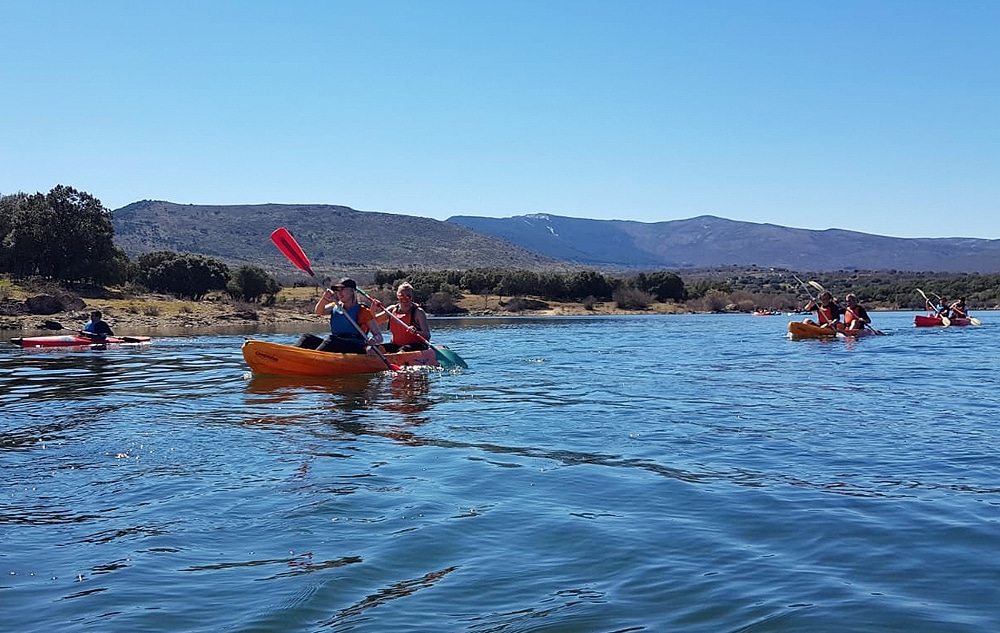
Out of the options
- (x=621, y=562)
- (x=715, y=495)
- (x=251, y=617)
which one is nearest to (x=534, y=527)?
(x=621, y=562)

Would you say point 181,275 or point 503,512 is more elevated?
point 181,275

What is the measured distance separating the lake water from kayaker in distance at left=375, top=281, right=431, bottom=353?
402 cm

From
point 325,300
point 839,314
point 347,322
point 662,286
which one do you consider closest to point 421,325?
point 347,322

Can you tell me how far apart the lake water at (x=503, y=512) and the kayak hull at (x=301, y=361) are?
1.92 m

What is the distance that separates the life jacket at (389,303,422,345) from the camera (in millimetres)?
17750

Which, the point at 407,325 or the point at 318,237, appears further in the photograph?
the point at 318,237

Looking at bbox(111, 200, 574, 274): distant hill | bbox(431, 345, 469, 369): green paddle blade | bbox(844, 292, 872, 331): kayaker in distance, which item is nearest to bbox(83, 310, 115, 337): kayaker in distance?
bbox(431, 345, 469, 369): green paddle blade

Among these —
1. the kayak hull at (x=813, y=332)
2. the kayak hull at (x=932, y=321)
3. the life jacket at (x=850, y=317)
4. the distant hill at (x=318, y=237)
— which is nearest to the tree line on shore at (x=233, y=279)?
the life jacket at (x=850, y=317)

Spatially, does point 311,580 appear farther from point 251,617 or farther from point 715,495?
point 715,495

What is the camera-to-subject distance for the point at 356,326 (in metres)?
16.2

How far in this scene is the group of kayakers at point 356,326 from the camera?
16203 mm

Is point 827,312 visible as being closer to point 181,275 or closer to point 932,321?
point 932,321

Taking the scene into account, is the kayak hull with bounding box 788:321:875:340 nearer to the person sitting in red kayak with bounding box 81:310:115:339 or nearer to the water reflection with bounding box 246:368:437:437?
the water reflection with bounding box 246:368:437:437

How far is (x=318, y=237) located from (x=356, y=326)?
13437 centimetres
